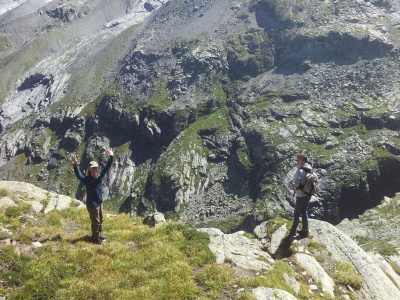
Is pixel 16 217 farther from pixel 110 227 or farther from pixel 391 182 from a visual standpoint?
pixel 391 182

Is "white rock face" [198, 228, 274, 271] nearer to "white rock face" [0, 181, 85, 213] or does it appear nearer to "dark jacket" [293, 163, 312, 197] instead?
"dark jacket" [293, 163, 312, 197]

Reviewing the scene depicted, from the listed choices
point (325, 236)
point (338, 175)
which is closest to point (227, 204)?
point (338, 175)

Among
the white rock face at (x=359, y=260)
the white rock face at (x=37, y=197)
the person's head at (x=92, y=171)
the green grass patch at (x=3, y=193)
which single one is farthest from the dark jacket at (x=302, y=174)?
the green grass patch at (x=3, y=193)

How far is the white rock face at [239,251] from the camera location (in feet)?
62.2

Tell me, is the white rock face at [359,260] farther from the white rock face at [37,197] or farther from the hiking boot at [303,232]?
the white rock face at [37,197]

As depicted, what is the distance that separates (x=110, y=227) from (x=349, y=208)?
178m

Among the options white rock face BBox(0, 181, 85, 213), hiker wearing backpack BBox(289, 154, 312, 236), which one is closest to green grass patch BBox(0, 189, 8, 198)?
white rock face BBox(0, 181, 85, 213)

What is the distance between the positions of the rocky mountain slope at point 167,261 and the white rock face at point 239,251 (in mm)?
74

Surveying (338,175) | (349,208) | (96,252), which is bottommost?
(349,208)

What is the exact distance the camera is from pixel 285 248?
22.2 m

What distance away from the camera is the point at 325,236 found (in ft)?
78.5

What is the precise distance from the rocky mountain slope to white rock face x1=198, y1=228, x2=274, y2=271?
7 centimetres

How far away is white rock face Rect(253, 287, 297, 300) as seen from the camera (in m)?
15.5

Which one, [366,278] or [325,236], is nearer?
[366,278]
